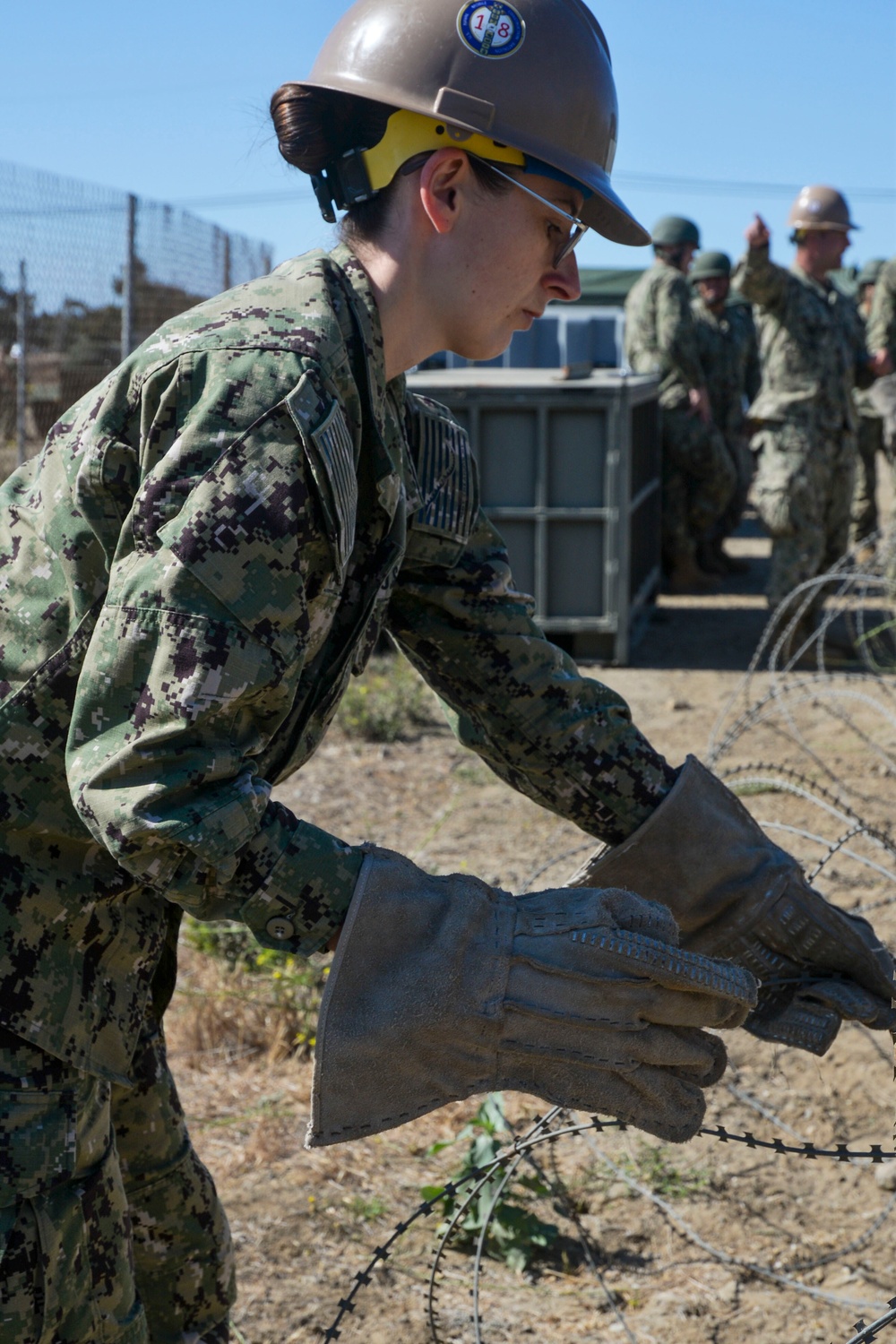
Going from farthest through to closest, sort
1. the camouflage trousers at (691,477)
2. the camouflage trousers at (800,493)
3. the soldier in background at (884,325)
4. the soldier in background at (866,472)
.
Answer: the soldier in background at (866,472) → the camouflage trousers at (691,477) → the soldier in background at (884,325) → the camouflage trousers at (800,493)

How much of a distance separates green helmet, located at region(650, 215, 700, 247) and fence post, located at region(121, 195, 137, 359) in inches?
142

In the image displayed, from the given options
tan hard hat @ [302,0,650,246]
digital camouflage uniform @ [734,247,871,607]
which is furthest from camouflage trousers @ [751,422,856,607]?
tan hard hat @ [302,0,650,246]

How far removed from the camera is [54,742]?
1610 mm

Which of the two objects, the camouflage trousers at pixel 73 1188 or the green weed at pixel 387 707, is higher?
the camouflage trousers at pixel 73 1188

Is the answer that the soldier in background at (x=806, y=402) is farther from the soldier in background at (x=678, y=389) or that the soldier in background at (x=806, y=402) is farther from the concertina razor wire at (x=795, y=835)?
the soldier in background at (x=678, y=389)

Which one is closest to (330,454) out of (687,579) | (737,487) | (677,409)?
(677,409)

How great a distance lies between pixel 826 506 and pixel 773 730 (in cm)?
203

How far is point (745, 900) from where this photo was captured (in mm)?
2139

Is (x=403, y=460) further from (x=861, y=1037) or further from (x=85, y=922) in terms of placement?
(x=861, y=1037)

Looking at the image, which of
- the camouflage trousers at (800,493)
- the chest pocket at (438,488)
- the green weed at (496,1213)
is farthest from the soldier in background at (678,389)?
the chest pocket at (438,488)

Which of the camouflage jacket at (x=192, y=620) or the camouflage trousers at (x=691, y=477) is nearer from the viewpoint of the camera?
the camouflage jacket at (x=192, y=620)

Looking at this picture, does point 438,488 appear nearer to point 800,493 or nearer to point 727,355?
point 800,493

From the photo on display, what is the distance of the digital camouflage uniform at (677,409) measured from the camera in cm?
945

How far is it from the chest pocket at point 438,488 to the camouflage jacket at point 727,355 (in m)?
8.99
